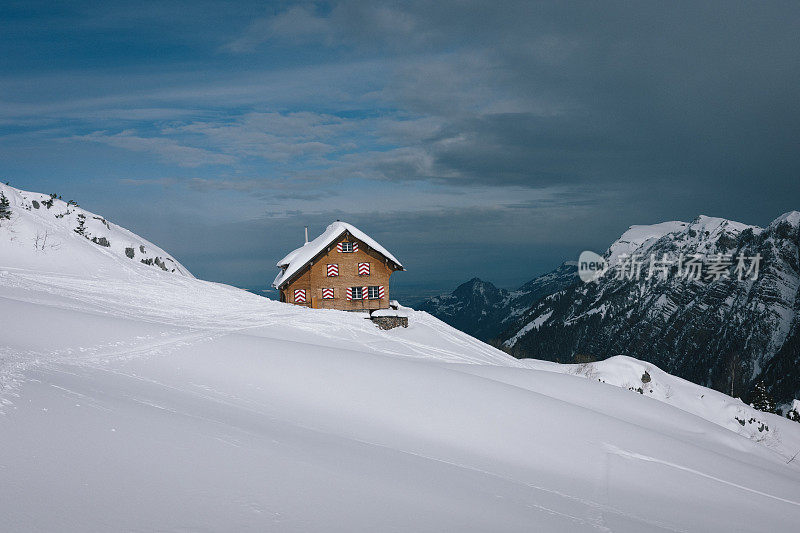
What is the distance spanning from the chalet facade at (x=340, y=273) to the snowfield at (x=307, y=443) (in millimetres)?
22593

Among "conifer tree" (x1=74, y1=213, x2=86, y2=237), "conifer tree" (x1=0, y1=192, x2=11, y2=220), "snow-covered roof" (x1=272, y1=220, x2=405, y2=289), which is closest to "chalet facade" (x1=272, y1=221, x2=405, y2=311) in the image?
→ "snow-covered roof" (x1=272, y1=220, x2=405, y2=289)

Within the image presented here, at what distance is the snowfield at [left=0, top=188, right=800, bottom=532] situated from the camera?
4.97 m

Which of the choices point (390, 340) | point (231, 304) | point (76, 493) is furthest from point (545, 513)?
point (231, 304)

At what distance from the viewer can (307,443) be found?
294 inches

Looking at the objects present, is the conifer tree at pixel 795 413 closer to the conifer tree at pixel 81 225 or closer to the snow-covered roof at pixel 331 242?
the snow-covered roof at pixel 331 242

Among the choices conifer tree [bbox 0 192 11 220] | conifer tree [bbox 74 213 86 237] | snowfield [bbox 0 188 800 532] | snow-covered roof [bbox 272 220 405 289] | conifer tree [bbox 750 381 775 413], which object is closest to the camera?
snowfield [bbox 0 188 800 532]

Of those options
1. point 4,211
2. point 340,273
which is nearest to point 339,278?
point 340,273

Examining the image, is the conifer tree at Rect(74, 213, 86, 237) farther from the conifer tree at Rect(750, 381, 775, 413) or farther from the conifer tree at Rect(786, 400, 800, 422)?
the conifer tree at Rect(750, 381, 775, 413)

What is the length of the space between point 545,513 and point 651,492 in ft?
11.9

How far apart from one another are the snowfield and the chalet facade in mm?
22593

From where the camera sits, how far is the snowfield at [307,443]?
4.97 metres

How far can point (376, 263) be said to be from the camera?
138 ft

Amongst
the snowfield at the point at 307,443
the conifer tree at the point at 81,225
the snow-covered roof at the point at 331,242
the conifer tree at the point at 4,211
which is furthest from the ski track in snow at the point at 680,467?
the conifer tree at the point at 81,225

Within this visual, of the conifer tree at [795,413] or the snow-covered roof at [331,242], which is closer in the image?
the conifer tree at [795,413]
